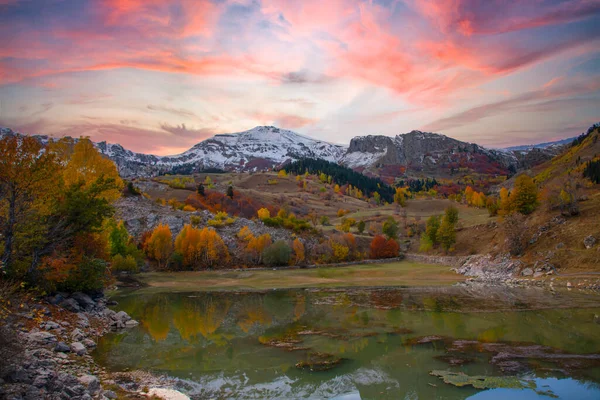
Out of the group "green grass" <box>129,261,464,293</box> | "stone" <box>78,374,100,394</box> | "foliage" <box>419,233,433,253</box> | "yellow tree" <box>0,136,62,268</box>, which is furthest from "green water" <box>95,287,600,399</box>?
"foliage" <box>419,233,433,253</box>

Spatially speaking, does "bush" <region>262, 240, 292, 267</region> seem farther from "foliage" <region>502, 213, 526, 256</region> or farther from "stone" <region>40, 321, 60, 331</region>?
"stone" <region>40, 321, 60, 331</region>

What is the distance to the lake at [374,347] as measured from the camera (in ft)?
54.1

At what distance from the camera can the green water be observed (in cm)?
1666

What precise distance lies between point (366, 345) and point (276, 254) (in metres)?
56.3

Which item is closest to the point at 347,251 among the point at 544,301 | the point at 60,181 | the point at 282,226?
the point at 282,226

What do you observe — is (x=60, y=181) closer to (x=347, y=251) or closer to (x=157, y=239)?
(x=157, y=239)

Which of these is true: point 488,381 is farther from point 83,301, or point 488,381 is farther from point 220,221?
point 220,221

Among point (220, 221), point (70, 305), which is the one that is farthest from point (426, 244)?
point (70, 305)

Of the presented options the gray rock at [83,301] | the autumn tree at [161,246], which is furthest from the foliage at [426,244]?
the gray rock at [83,301]

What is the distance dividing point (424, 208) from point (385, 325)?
474ft

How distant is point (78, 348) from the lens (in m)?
20.1

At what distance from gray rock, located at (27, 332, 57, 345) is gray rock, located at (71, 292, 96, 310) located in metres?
10.8

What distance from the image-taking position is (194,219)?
8719cm

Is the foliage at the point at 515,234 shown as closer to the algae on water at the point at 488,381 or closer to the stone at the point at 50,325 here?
the algae on water at the point at 488,381
